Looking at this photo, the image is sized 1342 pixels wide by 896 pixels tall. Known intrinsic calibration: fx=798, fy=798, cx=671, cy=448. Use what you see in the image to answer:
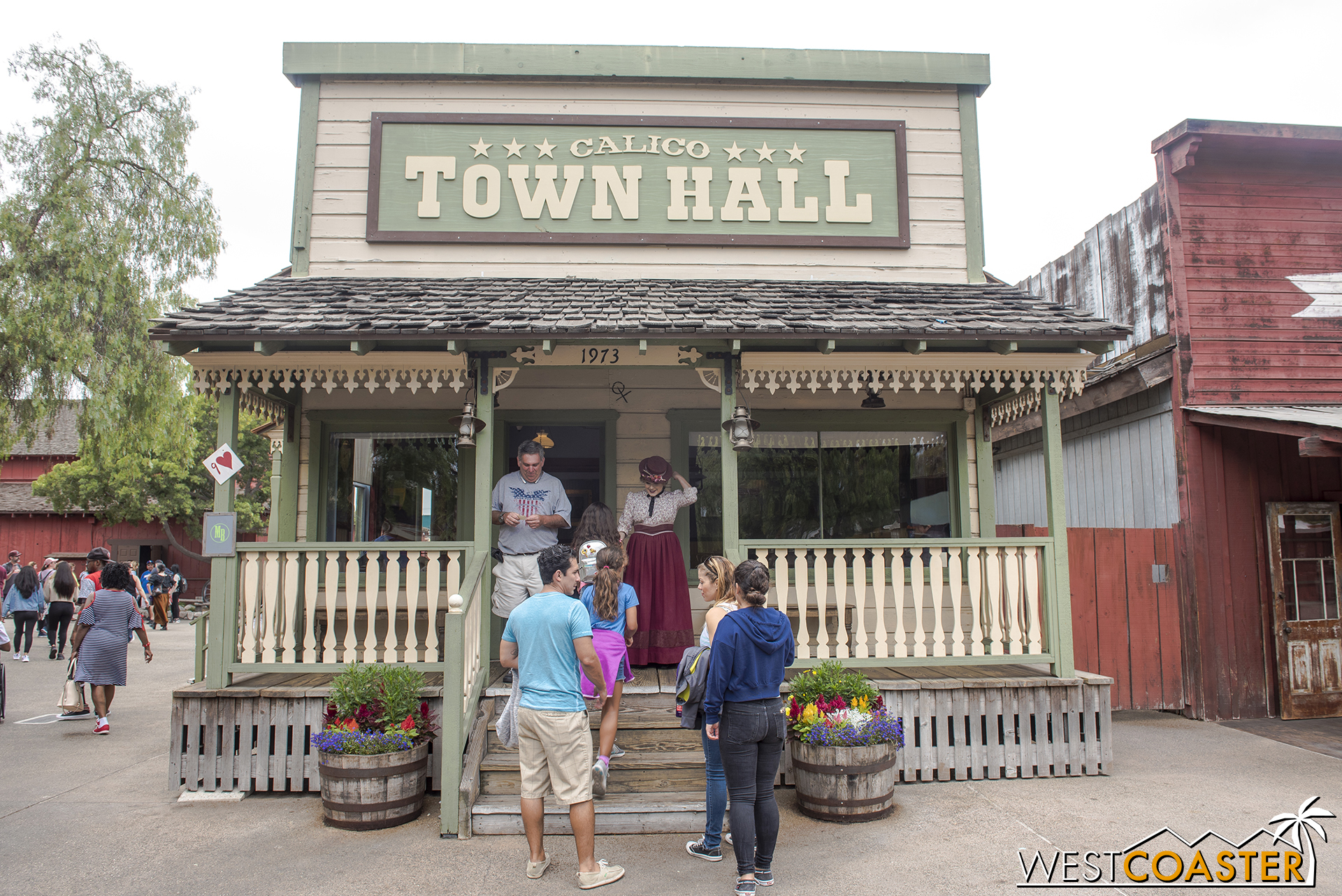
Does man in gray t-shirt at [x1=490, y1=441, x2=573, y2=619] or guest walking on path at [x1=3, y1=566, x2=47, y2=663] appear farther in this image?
guest walking on path at [x1=3, y1=566, x2=47, y2=663]

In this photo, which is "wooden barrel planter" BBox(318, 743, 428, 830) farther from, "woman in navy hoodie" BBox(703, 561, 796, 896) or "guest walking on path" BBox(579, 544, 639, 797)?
"woman in navy hoodie" BBox(703, 561, 796, 896)

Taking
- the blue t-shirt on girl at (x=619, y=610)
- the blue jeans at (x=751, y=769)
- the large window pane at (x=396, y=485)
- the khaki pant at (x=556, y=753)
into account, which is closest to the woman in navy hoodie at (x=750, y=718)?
the blue jeans at (x=751, y=769)

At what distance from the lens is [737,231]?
25.2ft

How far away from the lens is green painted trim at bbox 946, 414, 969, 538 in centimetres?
775

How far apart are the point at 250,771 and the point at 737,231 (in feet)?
19.8

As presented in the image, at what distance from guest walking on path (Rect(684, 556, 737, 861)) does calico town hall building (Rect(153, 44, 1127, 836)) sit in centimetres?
163

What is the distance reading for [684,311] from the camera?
6.19 m

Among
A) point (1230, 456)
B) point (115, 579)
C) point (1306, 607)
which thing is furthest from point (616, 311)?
point (1306, 607)

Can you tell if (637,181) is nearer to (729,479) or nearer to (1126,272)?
(729,479)

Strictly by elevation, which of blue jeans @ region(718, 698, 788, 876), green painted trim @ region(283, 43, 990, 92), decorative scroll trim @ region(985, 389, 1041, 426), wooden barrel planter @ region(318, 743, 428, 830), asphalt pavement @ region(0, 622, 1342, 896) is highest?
green painted trim @ region(283, 43, 990, 92)

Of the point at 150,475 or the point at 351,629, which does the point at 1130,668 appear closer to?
the point at 351,629

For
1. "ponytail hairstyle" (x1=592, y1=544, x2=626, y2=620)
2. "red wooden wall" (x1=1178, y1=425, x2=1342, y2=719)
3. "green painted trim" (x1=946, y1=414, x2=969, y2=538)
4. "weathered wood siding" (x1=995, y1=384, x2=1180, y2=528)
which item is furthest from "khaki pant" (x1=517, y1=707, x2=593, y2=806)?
"red wooden wall" (x1=1178, y1=425, x2=1342, y2=719)

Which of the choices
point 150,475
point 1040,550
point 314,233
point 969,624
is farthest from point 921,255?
point 150,475

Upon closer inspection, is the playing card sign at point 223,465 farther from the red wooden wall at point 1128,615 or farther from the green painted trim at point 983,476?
the red wooden wall at point 1128,615
